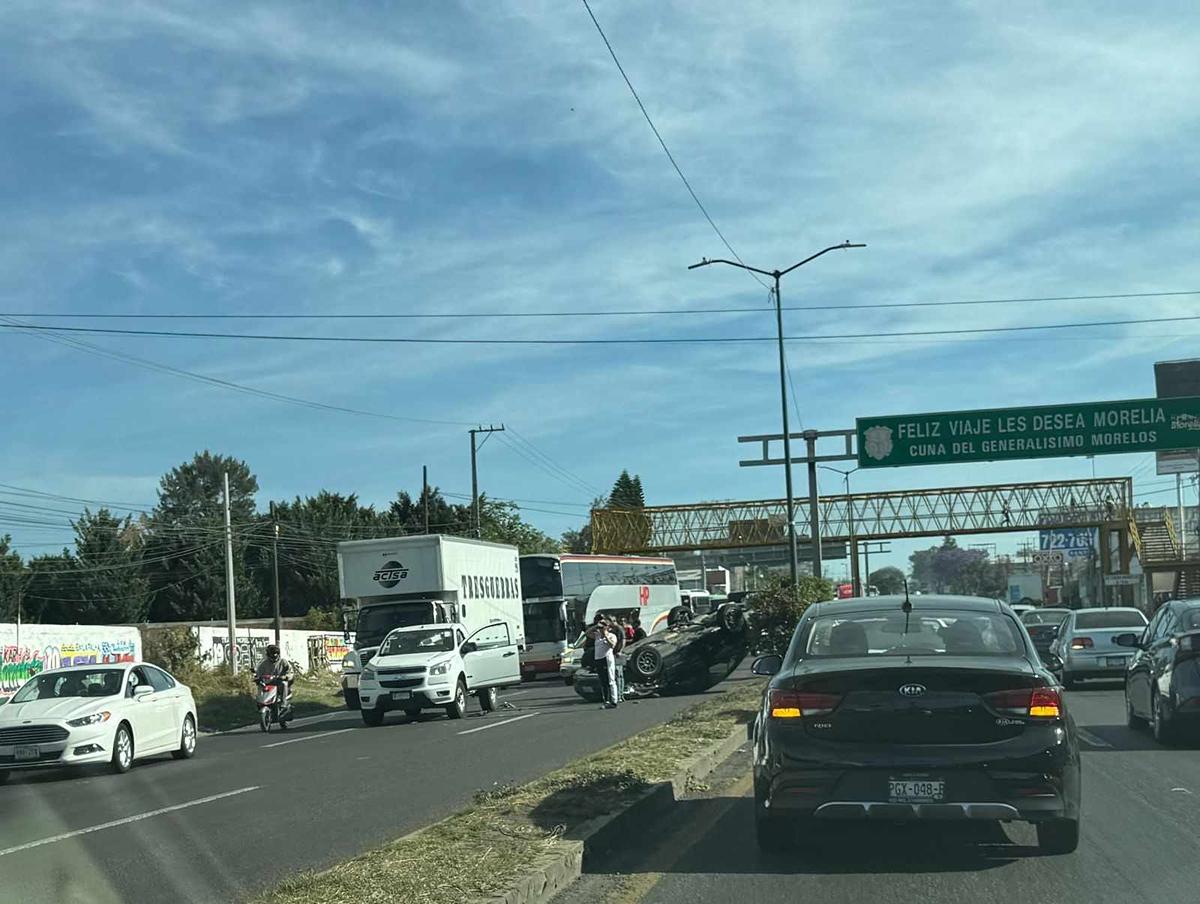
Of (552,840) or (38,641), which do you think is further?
(38,641)

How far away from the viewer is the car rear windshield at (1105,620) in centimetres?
2595

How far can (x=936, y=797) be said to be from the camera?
7906 millimetres

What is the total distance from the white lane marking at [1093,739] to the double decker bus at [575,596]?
2356 centimetres

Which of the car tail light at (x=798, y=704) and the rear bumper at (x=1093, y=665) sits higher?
the car tail light at (x=798, y=704)

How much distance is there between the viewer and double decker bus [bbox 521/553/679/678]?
42.7 meters

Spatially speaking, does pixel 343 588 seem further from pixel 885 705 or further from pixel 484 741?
pixel 885 705

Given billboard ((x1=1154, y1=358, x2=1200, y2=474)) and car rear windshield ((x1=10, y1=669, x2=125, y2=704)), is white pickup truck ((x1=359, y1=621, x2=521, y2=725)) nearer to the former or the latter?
car rear windshield ((x1=10, y1=669, x2=125, y2=704))

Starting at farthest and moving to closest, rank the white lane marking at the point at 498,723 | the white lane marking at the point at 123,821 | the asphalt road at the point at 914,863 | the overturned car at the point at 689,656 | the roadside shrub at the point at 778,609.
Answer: the overturned car at the point at 689,656, the roadside shrub at the point at 778,609, the white lane marking at the point at 498,723, the white lane marking at the point at 123,821, the asphalt road at the point at 914,863

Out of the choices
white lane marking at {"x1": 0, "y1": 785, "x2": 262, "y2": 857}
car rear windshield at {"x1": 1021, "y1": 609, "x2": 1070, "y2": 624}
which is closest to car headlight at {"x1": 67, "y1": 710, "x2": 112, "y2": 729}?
white lane marking at {"x1": 0, "y1": 785, "x2": 262, "y2": 857}

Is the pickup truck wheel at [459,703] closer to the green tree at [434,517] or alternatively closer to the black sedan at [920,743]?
the black sedan at [920,743]

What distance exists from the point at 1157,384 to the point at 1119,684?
40846 millimetres

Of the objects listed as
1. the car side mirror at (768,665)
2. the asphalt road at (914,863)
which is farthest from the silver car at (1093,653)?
the car side mirror at (768,665)

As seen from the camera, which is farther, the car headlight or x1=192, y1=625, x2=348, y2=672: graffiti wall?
x1=192, y1=625, x2=348, y2=672: graffiti wall

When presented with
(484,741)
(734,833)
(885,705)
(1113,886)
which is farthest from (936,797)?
(484,741)
